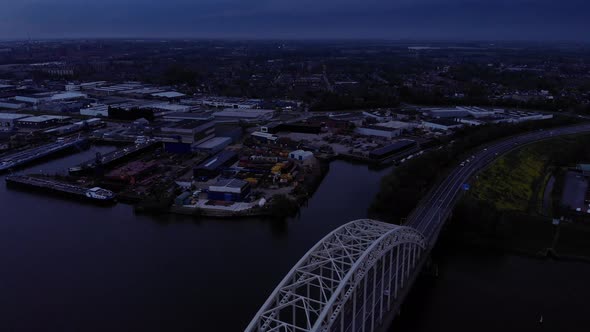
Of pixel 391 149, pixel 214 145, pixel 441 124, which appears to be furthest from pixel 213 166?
pixel 441 124

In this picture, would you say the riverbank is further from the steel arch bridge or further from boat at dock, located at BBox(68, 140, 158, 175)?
boat at dock, located at BBox(68, 140, 158, 175)

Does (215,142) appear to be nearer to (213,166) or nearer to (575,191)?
(213,166)

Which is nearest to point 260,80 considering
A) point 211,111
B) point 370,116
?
point 211,111

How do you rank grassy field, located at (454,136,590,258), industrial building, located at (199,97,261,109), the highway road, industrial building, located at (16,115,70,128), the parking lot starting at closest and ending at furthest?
grassy field, located at (454,136,590,258)
the highway road
the parking lot
industrial building, located at (16,115,70,128)
industrial building, located at (199,97,261,109)

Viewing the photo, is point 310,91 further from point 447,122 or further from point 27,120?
point 27,120

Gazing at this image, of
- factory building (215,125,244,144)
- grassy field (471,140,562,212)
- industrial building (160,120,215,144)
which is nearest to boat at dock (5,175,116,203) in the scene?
industrial building (160,120,215,144)

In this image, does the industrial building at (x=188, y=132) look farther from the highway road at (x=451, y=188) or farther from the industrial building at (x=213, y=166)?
the highway road at (x=451, y=188)

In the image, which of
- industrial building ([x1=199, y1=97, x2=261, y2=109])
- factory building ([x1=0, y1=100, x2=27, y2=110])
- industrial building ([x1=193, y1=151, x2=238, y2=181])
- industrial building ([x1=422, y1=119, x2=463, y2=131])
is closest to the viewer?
industrial building ([x1=193, y1=151, x2=238, y2=181])
